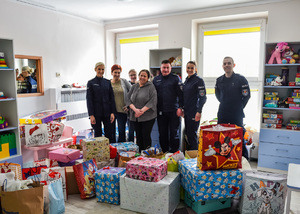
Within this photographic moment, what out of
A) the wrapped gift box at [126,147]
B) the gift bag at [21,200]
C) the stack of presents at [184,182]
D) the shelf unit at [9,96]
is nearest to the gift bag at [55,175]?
the stack of presents at [184,182]

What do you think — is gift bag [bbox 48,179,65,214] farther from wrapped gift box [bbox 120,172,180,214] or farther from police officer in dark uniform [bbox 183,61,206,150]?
police officer in dark uniform [bbox 183,61,206,150]

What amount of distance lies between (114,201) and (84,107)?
2771mm

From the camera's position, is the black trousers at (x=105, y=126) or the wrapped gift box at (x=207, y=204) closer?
the wrapped gift box at (x=207, y=204)

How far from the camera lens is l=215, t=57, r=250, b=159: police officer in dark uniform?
10.2 ft

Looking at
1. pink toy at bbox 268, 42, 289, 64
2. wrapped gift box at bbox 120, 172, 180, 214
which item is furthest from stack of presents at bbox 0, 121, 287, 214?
pink toy at bbox 268, 42, 289, 64

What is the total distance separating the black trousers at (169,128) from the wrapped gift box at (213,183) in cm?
124

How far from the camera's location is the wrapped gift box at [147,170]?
7.28 feet

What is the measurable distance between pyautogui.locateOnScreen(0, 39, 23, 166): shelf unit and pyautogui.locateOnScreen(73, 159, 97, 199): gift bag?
1.08m

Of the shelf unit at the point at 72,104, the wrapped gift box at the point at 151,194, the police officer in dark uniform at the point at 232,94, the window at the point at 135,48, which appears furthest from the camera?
the window at the point at 135,48

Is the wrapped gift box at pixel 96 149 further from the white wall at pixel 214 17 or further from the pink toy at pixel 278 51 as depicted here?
the white wall at pixel 214 17

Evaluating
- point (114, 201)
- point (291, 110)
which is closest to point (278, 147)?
point (291, 110)

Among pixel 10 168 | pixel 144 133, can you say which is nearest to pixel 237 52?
pixel 144 133

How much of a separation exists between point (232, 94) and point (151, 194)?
1.66 metres

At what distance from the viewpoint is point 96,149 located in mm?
2852
